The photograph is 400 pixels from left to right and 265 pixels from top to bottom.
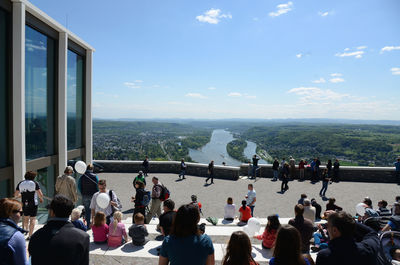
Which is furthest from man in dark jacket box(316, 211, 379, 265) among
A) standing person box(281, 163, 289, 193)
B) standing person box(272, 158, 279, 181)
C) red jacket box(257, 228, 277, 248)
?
standing person box(272, 158, 279, 181)

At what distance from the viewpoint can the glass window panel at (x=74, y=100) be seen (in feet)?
40.3

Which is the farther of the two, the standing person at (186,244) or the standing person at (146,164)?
the standing person at (146,164)

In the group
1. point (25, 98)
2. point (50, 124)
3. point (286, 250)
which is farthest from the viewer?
point (50, 124)

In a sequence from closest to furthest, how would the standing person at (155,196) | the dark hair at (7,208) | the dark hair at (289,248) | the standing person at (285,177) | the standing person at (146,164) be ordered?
the dark hair at (289,248), the dark hair at (7,208), the standing person at (155,196), the standing person at (285,177), the standing person at (146,164)

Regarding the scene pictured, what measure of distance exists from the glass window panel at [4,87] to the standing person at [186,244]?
753 cm

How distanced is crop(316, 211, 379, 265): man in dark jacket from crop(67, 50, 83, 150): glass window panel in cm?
1217

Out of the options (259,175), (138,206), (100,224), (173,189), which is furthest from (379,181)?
(100,224)

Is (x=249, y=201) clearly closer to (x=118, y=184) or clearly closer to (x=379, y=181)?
(x=118, y=184)

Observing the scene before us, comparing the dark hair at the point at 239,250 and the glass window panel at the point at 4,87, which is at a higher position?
the glass window panel at the point at 4,87

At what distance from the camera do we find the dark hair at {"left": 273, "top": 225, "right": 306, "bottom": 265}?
235 cm

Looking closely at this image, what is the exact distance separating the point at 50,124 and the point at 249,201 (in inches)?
328

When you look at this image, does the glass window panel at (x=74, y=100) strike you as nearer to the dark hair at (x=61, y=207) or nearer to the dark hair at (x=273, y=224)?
the dark hair at (x=273, y=224)

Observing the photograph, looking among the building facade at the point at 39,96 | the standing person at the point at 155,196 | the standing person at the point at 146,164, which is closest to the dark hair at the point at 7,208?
the standing person at the point at 155,196

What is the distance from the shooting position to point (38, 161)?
949 cm
